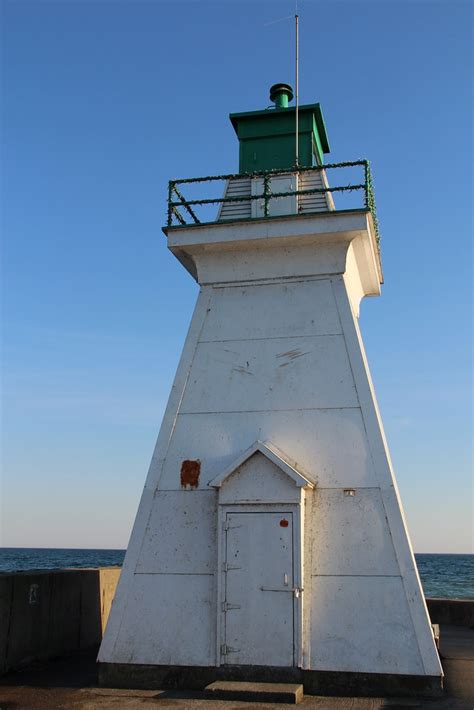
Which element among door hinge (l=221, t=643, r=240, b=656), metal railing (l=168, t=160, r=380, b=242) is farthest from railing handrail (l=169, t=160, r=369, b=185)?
door hinge (l=221, t=643, r=240, b=656)

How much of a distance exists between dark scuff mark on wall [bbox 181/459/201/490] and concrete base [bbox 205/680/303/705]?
258 cm

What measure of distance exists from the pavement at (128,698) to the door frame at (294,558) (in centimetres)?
62

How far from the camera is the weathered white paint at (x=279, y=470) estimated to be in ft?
30.6

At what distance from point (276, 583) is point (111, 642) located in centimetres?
237

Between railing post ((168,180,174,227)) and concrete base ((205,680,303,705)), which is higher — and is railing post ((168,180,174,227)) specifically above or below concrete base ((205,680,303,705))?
above

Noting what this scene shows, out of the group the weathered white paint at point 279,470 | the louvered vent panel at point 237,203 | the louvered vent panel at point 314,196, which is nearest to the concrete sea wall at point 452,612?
the weathered white paint at point 279,470

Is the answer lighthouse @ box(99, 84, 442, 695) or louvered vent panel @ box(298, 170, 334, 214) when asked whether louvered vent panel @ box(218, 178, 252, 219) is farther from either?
louvered vent panel @ box(298, 170, 334, 214)

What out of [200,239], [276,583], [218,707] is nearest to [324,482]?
[276,583]

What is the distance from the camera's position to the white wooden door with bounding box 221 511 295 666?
367 inches

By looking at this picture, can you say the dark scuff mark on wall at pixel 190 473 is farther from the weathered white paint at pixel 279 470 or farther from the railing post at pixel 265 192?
the railing post at pixel 265 192

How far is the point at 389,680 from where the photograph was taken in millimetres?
8930

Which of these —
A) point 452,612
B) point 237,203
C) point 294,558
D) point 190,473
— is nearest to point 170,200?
point 237,203

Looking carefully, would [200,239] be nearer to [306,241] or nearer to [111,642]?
[306,241]

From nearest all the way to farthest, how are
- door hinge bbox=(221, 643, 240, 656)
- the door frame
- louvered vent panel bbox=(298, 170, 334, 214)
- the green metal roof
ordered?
the door frame < door hinge bbox=(221, 643, 240, 656) < louvered vent panel bbox=(298, 170, 334, 214) < the green metal roof
